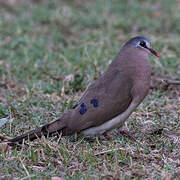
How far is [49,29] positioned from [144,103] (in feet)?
11.4

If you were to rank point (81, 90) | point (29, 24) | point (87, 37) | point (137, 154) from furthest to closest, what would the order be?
1. point (29, 24)
2. point (87, 37)
3. point (81, 90)
4. point (137, 154)

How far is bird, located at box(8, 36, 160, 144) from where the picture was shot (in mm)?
4453

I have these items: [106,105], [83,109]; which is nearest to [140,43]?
[106,105]

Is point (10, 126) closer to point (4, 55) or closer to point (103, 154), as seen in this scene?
point (103, 154)

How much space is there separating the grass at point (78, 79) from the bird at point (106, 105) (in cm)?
13

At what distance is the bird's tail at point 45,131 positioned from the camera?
4312 mm

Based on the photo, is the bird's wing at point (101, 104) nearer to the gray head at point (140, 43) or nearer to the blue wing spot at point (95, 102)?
the blue wing spot at point (95, 102)

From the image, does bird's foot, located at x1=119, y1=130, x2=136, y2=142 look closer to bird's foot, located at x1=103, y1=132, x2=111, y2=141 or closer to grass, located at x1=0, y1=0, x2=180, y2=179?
grass, located at x1=0, y1=0, x2=180, y2=179

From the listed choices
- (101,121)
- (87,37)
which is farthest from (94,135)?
(87,37)

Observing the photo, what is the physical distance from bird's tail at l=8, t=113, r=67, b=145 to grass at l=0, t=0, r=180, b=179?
0.28ft

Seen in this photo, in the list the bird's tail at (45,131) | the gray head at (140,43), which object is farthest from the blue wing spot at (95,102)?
the gray head at (140,43)

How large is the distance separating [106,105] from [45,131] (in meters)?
0.62

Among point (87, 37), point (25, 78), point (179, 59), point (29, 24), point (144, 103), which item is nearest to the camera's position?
point (144, 103)

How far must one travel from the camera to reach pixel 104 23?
341 inches
